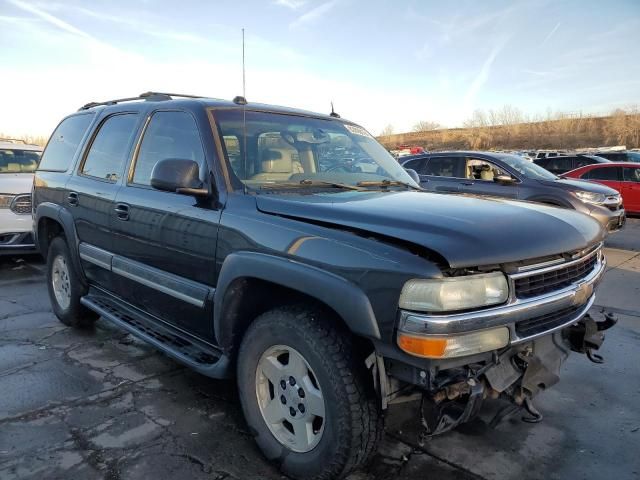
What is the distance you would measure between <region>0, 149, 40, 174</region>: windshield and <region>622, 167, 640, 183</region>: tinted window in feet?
44.1

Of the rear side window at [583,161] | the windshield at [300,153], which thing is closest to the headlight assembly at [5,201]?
the windshield at [300,153]

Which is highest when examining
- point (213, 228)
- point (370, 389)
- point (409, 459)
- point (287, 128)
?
point (287, 128)

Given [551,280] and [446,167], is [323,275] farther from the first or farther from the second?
[446,167]

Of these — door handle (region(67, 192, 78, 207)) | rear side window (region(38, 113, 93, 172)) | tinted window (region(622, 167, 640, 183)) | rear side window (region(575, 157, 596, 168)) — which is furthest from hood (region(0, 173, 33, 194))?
rear side window (region(575, 157, 596, 168))

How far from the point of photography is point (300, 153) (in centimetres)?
339

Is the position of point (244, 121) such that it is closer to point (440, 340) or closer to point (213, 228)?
point (213, 228)

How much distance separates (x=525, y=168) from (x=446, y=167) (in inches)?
59.8

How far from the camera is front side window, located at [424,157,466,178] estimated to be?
A: 10336mm

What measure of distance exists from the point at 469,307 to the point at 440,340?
0.19 m

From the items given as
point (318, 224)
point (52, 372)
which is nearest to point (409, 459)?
point (318, 224)

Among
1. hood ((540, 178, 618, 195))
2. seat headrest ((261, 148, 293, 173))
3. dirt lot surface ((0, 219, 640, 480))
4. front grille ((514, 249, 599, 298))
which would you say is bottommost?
dirt lot surface ((0, 219, 640, 480))

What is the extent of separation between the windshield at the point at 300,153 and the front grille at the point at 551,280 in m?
1.31

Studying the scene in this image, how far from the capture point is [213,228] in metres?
2.85

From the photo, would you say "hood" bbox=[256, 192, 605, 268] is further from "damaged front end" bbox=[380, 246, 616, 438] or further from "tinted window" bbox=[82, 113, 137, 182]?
"tinted window" bbox=[82, 113, 137, 182]
